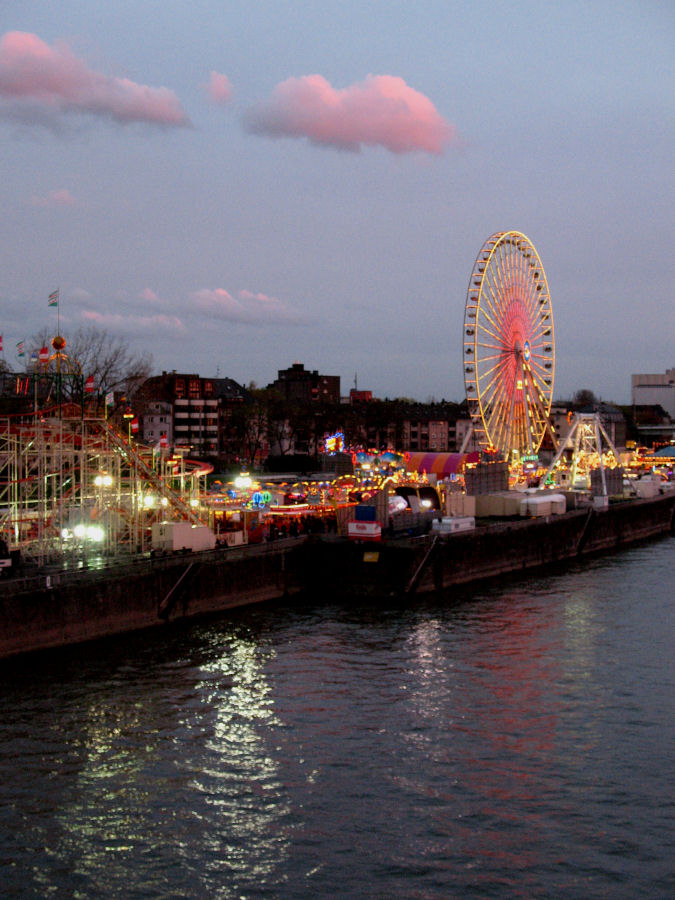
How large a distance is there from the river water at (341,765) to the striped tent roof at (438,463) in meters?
37.4

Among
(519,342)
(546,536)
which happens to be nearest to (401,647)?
(546,536)

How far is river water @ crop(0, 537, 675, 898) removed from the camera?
23.3 m

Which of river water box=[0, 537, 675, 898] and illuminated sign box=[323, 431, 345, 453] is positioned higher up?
illuminated sign box=[323, 431, 345, 453]

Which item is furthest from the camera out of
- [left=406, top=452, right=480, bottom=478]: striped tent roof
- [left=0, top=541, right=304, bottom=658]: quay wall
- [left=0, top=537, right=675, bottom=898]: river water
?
[left=406, top=452, right=480, bottom=478]: striped tent roof

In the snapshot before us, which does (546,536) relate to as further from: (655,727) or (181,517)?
(655,727)

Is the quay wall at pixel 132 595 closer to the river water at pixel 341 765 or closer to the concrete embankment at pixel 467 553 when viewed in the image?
the river water at pixel 341 765

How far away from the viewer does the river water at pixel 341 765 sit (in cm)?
2334

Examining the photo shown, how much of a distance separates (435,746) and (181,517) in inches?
1180

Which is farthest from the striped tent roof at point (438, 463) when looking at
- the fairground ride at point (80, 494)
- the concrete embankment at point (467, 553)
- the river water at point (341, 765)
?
the river water at point (341, 765)

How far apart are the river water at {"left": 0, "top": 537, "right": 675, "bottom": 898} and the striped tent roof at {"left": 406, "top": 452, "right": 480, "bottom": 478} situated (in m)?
37.4

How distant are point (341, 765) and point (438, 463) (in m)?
57.1

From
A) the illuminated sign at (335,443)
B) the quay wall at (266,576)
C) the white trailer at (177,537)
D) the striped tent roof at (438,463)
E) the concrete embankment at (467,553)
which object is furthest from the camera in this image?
the striped tent roof at (438,463)

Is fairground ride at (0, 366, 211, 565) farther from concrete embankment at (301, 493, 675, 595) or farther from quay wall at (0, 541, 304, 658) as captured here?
concrete embankment at (301, 493, 675, 595)

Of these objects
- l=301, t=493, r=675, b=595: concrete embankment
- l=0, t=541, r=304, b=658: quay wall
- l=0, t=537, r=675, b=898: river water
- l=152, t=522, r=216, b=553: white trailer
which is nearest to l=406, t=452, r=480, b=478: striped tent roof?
l=301, t=493, r=675, b=595: concrete embankment
